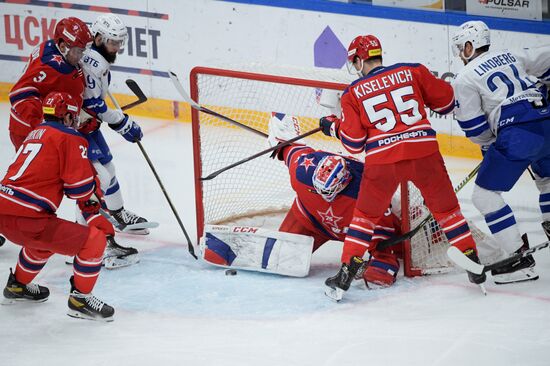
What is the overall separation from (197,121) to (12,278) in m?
1.32

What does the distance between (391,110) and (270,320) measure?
42.6 inches

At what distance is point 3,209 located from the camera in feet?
13.9

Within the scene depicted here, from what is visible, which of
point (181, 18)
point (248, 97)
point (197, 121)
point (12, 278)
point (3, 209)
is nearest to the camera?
point (3, 209)

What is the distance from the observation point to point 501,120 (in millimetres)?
4660

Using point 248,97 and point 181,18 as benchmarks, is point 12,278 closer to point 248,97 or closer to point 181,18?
point 248,97

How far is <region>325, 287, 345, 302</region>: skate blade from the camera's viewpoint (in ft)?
15.1

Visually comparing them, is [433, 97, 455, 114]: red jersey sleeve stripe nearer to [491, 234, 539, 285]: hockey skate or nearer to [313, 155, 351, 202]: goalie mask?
[313, 155, 351, 202]: goalie mask

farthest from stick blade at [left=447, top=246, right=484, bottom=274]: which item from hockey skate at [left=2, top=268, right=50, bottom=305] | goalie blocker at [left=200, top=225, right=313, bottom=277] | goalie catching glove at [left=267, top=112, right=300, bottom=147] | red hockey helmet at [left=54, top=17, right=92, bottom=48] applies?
red hockey helmet at [left=54, top=17, right=92, bottom=48]

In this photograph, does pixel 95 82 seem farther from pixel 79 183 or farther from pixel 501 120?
pixel 501 120

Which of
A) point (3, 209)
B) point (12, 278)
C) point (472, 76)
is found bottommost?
point (12, 278)

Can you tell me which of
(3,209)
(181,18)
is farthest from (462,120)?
(181,18)

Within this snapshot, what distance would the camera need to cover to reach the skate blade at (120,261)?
5164mm

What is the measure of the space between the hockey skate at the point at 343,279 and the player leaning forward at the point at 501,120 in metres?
0.67

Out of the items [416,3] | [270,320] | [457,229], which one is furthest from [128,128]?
[416,3]
